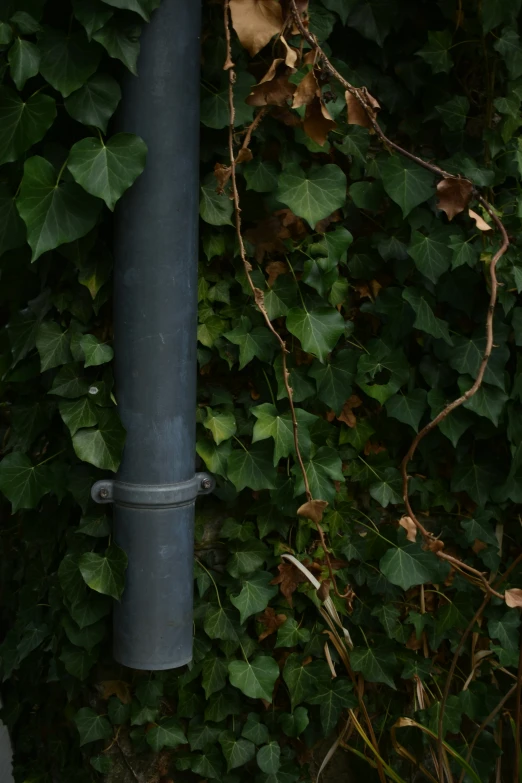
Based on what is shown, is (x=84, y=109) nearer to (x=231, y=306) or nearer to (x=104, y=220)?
(x=104, y=220)

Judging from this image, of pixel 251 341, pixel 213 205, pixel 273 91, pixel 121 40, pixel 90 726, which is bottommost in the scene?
pixel 90 726

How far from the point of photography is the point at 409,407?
196 centimetres

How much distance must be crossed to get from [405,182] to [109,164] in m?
0.62

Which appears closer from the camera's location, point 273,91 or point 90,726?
point 273,91

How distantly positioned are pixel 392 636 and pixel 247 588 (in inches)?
14.6

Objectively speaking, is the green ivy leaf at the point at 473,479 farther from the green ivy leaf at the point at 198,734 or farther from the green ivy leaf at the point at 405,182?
the green ivy leaf at the point at 198,734

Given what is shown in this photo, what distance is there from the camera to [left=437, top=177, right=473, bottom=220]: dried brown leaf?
1.75 meters

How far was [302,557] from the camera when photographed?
1.96 m

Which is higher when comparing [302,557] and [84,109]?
[84,109]

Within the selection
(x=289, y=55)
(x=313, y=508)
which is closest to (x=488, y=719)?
(x=313, y=508)

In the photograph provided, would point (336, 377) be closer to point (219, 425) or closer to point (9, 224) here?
point (219, 425)

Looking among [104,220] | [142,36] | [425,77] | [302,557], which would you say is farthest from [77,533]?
[425,77]

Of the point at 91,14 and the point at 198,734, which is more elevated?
the point at 91,14

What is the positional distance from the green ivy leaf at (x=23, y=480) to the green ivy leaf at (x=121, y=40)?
776 mm
